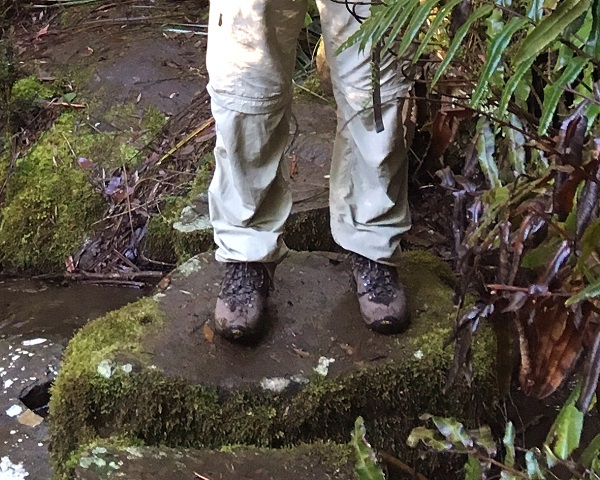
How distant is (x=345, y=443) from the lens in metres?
1.45

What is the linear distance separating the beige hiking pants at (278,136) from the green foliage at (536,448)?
580mm

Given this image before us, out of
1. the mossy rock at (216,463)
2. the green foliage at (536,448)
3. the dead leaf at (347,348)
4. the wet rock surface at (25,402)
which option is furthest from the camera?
the wet rock surface at (25,402)

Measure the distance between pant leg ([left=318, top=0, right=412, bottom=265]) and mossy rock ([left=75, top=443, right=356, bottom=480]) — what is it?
0.41 metres

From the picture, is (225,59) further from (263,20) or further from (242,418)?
(242,418)

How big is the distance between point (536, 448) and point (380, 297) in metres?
0.65

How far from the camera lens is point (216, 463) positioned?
130 centimetres

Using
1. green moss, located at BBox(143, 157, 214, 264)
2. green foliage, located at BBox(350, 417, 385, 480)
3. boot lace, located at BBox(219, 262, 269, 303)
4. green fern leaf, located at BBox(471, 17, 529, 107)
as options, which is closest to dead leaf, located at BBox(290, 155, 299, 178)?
green moss, located at BBox(143, 157, 214, 264)

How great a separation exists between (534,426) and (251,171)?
0.84 m

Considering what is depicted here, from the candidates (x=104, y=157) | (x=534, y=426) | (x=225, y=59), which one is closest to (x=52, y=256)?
(x=104, y=157)

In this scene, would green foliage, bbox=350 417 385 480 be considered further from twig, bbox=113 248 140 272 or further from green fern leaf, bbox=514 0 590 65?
twig, bbox=113 248 140 272

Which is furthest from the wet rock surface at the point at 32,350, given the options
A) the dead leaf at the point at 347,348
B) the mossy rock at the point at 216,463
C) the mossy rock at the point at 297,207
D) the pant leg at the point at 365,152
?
the pant leg at the point at 365,152

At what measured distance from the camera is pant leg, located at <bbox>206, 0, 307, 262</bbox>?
132 cm

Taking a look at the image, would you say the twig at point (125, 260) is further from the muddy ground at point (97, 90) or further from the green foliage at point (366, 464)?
the green foliage at point (366, 464)

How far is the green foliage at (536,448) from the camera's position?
82 cm
